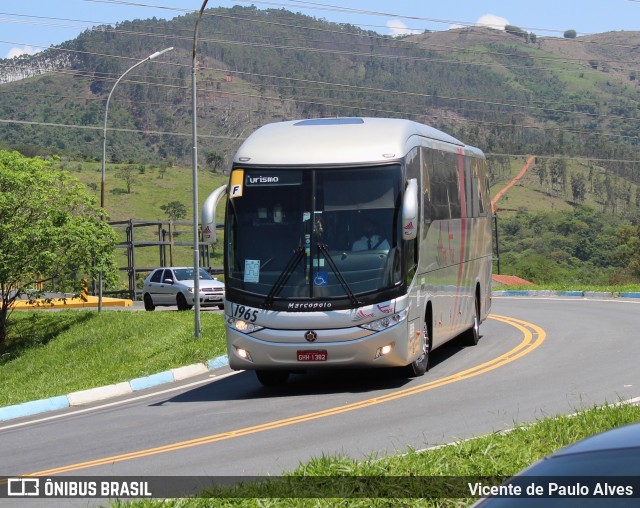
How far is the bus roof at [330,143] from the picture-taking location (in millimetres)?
15375

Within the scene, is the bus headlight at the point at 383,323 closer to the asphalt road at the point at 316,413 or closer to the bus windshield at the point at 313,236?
the bus windshield at the point at 313,236

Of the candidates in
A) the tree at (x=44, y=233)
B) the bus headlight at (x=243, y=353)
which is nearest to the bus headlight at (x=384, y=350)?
the bus headlight at (x=243, y=353)

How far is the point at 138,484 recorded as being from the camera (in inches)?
381

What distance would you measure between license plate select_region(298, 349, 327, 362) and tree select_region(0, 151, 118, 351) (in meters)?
22.0

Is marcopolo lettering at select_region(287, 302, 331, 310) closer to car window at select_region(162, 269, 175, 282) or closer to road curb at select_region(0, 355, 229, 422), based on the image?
road curb at select_region(0, 355, 229, 422)

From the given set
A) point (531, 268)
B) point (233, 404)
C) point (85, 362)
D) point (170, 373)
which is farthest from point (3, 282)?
point (531, 268)

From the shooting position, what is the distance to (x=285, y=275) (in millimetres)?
15008

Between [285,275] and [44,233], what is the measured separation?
2228 cm

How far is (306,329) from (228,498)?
279 inches

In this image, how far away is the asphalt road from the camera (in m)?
11.1

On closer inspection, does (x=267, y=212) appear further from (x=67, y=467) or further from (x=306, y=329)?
(x=67, y=467)

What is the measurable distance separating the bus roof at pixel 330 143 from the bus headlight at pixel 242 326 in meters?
2.24

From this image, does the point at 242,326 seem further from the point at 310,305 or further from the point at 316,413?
the point at 316,413

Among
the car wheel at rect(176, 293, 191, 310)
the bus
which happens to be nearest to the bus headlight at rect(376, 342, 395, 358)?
the bus
